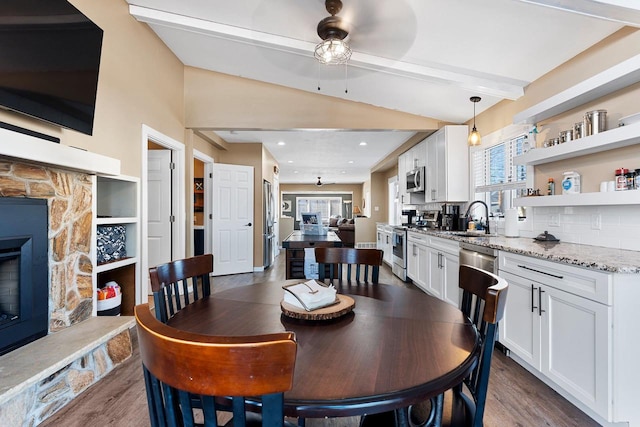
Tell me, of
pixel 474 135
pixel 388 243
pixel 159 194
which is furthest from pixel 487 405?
pixel 388 243

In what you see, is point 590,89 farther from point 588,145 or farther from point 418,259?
point 418,259

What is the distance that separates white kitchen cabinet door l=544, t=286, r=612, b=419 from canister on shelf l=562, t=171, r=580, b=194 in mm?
951

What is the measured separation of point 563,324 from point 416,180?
11.8 ft

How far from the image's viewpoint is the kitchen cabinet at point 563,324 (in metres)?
1.59

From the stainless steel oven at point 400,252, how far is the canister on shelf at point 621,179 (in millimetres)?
3018

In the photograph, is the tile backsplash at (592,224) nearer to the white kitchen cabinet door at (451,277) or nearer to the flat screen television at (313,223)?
the white kitchen cabinet door at (451,277)

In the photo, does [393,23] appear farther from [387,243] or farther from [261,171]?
[387,243]

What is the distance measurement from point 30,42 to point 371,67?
2615mm

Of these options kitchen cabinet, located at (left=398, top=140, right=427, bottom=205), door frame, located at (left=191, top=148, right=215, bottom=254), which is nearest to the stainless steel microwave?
kitchen cabinet, located at (left=398, top=140, right=427, bottom=205)

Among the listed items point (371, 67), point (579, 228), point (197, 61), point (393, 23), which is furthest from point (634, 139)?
point (197, 61)

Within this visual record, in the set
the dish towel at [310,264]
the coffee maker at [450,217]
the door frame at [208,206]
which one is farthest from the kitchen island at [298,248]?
the door frame at [208,206]

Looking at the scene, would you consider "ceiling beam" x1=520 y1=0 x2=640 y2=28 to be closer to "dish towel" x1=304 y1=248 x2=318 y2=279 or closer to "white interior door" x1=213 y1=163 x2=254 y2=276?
"dish towel" x1=304 y1=248 x2=318 y2=279

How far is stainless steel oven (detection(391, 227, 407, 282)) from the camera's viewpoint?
198 inches

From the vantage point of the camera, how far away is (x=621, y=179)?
204 cm
